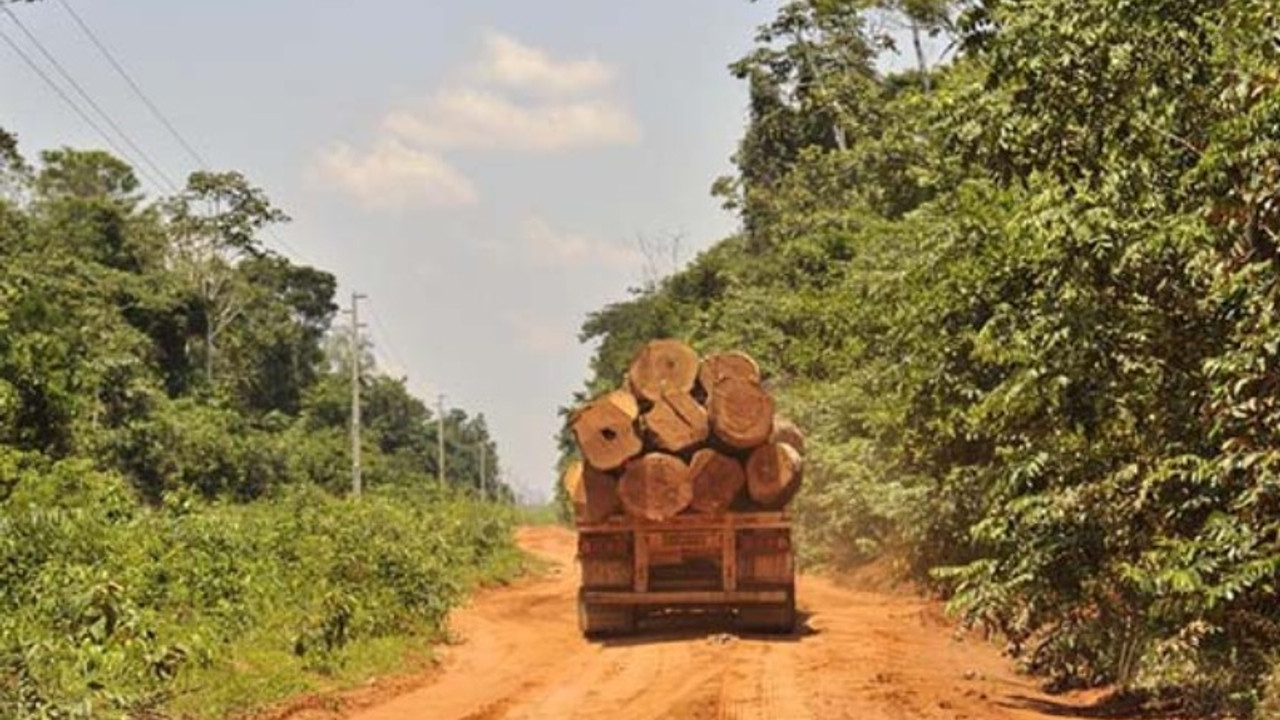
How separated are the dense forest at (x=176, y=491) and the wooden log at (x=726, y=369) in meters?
4.55

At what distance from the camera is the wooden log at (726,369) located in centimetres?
1427

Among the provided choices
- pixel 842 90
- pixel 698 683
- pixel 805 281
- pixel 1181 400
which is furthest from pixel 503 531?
pixel 1181 400

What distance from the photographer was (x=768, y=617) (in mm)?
14484

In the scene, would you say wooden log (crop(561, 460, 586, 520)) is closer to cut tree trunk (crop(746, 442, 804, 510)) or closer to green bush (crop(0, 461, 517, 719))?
cut tree trunk (crop(746, 442, 804, 510))

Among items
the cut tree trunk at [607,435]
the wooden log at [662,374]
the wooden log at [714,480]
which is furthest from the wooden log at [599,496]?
the wooden log at [662,374]

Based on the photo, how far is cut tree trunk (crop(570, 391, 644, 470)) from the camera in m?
14.0

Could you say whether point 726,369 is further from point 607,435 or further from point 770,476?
point 607,435

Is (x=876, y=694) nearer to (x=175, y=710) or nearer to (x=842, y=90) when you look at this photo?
(x=175, y=710)

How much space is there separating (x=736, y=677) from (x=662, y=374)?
13.8 feet

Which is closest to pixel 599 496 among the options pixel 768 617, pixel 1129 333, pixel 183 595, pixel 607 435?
pixel 607 435

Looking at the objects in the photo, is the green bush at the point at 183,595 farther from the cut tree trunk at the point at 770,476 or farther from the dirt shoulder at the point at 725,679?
the cut tree trunk at the point at 770,476

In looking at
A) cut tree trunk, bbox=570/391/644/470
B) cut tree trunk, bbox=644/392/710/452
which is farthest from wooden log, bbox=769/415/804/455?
cut tree trunk, bbox=570/391/644/470

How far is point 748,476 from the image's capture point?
14.2 metres

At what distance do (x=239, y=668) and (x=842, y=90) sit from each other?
37.1 meters
